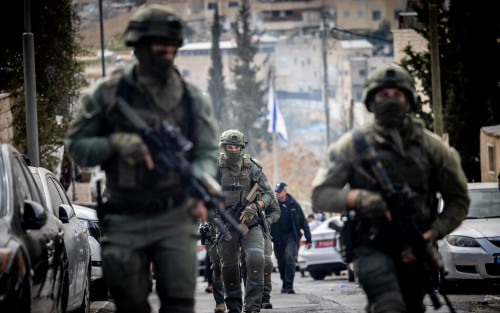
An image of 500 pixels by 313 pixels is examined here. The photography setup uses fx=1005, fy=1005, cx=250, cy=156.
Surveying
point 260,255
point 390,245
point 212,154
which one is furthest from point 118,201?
point 260,255

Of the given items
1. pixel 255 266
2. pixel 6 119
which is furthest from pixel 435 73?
pixel 255 266

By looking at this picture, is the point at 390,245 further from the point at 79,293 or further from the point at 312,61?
the point at 312,61

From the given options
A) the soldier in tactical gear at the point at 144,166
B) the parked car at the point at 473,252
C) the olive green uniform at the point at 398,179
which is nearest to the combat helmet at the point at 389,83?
the olive green uniform at the point at 398,179

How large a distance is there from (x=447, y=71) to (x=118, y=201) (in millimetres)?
26396

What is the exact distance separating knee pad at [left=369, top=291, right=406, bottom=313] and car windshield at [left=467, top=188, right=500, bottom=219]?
977 centimetres

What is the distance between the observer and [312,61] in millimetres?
138750

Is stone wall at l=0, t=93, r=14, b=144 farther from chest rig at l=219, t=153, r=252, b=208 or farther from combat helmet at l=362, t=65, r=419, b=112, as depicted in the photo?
combat helmet at l=362, t=65, r=419, b=112

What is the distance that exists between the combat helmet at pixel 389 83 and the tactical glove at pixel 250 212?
17.2 ft

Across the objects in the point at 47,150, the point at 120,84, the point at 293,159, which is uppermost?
the point at 120,84

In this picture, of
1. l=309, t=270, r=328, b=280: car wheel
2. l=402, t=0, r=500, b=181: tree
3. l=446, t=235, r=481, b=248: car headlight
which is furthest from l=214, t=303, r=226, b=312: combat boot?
l=402, t=0, r=500, b=181: tree

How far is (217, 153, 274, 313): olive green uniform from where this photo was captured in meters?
10.4

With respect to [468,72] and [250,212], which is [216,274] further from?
[468,72]

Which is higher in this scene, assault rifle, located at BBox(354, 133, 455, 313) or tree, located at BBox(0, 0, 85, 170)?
tree, located at BBox(0, 0, 85, 170)

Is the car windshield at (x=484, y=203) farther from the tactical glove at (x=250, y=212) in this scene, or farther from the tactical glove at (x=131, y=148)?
the tactical glove at (x=131, y=148)
